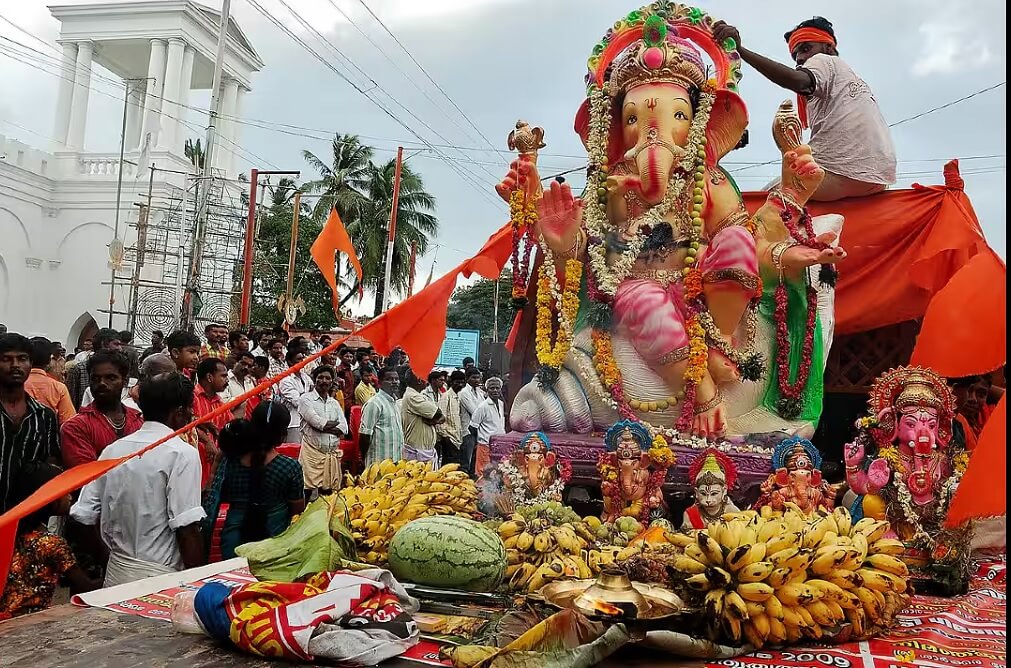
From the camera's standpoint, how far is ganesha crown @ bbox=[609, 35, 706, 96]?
16.6ft

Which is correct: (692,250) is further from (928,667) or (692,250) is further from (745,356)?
(928,667)

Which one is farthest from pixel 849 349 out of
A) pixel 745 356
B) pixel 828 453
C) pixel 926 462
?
pixel 926 462

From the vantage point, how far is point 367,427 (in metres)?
7.27

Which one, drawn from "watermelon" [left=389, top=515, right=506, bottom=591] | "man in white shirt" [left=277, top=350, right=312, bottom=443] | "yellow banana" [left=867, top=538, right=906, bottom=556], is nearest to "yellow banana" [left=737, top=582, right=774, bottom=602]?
"yellow banana" [left=867, top=538, right=906, bottom=556]

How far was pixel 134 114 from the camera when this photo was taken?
26.7m

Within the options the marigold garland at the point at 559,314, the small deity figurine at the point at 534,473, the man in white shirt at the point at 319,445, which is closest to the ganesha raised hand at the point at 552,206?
the marigold garland at the point at 559,314

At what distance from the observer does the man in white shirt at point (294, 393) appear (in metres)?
7.21

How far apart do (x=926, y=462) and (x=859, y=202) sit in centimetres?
225

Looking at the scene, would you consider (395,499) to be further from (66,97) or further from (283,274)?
(66,97)

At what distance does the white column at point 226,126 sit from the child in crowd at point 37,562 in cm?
2440

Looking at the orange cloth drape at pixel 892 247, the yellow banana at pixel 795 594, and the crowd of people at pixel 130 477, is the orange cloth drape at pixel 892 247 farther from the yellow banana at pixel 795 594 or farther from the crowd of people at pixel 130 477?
the crowd of people at pixel 130 477

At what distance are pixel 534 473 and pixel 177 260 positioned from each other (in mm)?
18598

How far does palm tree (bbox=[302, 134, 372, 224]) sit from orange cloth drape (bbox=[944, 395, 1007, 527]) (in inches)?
909

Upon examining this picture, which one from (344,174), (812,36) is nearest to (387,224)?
(344,174)
